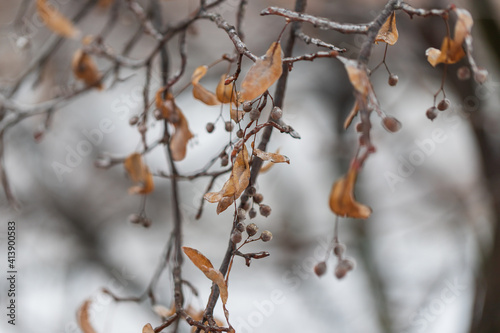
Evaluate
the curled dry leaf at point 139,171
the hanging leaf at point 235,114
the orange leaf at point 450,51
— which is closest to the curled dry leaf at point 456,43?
the orange leaf at point 450,51

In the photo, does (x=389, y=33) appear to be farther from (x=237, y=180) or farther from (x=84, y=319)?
(x=84, y=319)

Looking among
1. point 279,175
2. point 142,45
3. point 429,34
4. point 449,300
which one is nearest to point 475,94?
point 429,34

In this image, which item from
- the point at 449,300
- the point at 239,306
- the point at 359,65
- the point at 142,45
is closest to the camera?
the point at 359,65

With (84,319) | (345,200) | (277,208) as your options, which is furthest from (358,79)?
(277,208)

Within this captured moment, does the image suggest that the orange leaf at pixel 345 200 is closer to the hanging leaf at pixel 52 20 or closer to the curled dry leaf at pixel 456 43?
the curled dry leaf at pixel 456 43

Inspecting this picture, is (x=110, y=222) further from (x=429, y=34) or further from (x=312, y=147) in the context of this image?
(x=429, y=34)

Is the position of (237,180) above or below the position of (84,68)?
above
